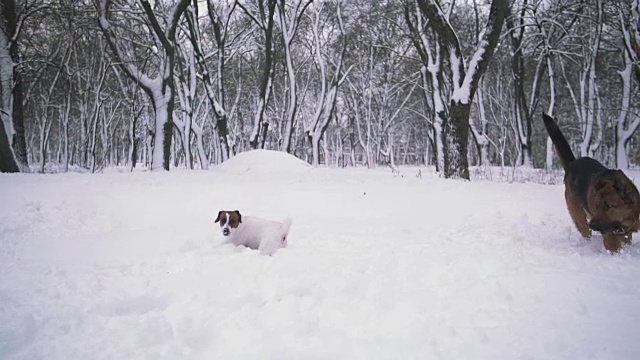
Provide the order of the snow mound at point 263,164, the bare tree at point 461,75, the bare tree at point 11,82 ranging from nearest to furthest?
1. the bare tree at point 461,75
2. the bare tree at point 11,82
3. the snow mound at point 263,164

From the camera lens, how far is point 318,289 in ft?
10.0

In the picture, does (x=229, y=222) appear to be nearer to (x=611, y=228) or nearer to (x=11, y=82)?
(x=611, y=228)

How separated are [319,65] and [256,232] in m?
20.8

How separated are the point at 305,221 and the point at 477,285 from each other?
382cm

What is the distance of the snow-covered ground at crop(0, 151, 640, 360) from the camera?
7.22ft

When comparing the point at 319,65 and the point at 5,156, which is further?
the point at 319,65

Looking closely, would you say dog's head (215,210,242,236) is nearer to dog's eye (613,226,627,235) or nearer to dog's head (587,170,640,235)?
dog's head (587,170,640,235)

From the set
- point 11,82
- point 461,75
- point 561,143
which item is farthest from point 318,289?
point 11,82

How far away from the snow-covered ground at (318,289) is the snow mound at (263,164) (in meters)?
7.06

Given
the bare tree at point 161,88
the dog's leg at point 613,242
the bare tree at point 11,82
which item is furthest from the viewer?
the bare tree at point 11,82

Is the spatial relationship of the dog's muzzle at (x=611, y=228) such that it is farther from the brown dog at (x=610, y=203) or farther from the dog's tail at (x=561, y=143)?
the dog's tail at (x=561, y=143)

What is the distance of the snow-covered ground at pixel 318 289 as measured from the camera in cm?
220

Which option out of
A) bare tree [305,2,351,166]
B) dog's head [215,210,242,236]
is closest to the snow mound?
dog's head [215,210,242,236]

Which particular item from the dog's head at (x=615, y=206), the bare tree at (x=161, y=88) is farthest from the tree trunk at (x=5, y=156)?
the dog's head at (x=615, y=206)
